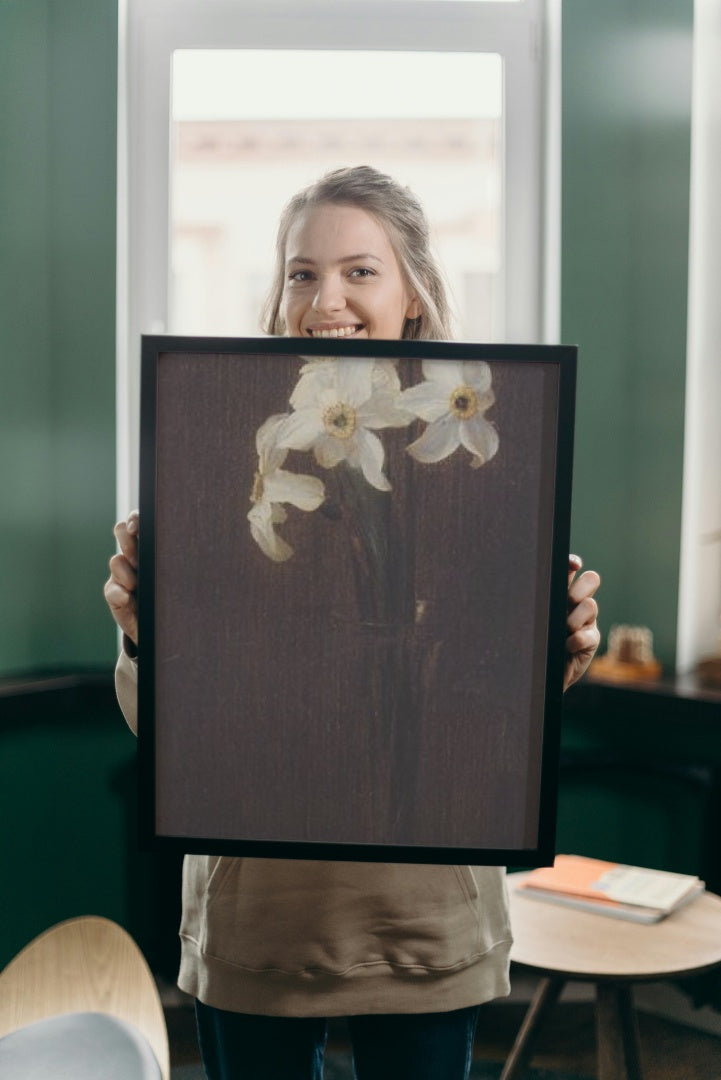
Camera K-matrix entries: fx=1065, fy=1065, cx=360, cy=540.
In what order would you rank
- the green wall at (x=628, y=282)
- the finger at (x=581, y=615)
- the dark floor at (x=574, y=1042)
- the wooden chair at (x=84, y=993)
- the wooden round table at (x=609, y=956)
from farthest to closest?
1. the green wall at (x=628, y=282)
2. the dark floor at (x=574, y=1042)
3. the wooden round table at (x=609, y=956)
4. the finger at (x=581, y=615)
5. the wooden chair at (x=84, y=993)

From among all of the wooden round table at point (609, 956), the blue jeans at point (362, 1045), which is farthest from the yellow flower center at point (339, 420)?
the wooden round table at point (609, 956)

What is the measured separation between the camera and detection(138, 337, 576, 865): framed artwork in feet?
2.92

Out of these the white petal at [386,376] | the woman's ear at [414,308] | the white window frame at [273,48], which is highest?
the white window frame at [273,48]

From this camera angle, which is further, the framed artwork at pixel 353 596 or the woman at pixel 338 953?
the woman at pixel 338 953

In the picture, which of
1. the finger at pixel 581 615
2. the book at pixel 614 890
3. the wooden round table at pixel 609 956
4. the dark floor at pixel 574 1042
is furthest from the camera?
the dark floor at pixel 574 1042

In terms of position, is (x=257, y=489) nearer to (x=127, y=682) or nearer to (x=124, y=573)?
(x=124, y=573)

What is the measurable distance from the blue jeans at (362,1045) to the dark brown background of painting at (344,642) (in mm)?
247

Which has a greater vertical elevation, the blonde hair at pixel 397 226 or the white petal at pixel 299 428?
the blonde hair at pixel 397 226

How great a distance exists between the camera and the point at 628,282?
2.59 meters

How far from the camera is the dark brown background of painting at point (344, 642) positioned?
89 centimetres

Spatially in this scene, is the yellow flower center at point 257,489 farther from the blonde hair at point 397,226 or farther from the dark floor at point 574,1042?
the dark floor at point 574,1042

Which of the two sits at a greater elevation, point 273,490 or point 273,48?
point 273,48

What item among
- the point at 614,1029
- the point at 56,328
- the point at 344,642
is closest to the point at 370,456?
the point at 344,642

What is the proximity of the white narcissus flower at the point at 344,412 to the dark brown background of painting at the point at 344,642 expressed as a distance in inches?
0.5
